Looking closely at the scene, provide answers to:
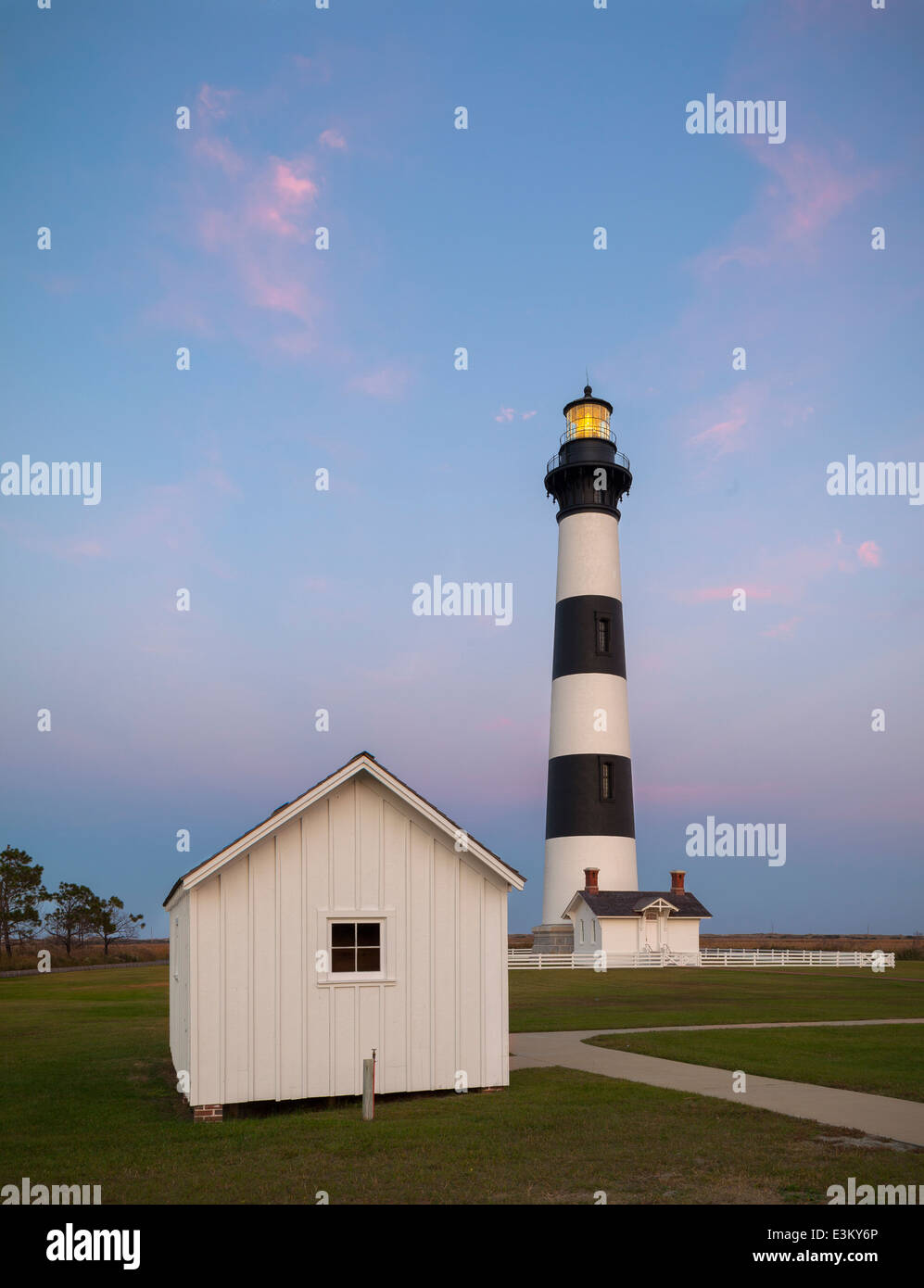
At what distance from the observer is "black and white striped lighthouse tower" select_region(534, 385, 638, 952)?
152 feet

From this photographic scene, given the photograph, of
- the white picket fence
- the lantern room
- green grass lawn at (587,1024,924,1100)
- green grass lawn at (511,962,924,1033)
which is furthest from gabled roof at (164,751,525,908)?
the lantern room

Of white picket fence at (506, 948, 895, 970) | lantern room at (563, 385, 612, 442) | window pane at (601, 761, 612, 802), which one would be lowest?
Answer: white picket fence at (506, 948, 895, 970)

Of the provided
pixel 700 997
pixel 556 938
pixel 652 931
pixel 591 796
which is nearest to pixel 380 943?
pixel 700 997

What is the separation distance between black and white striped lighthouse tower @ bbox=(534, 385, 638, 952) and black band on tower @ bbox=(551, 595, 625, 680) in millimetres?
42

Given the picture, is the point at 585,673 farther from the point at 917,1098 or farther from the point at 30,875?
the point at 30,875

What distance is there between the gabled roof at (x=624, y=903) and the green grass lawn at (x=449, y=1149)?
29.4m

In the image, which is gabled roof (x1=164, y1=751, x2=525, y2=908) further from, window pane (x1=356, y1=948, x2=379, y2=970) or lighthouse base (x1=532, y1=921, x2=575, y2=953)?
lighthouse base (x1=532, y1=921, x2=575, y2=953)

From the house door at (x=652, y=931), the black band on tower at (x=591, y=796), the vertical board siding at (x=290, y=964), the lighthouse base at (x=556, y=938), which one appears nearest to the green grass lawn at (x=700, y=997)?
the house door at (x=652, y=931)

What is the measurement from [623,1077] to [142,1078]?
8.12m

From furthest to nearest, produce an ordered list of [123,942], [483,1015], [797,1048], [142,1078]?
[123,942] → [797,1048] → [142,1078] → [483,1015]

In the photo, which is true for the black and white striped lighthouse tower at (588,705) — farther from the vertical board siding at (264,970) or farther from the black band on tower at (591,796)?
the vertical board siding at (264,970)

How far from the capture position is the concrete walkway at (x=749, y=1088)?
494 inches
